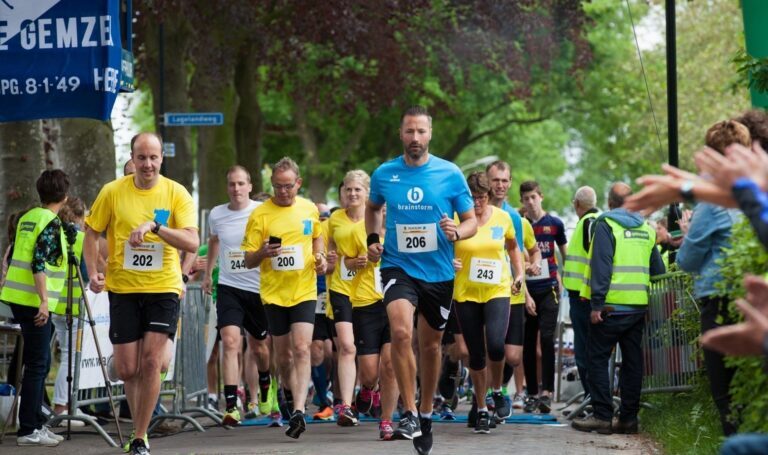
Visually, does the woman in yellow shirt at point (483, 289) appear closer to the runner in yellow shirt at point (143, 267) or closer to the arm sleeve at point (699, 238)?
the runner in yellow shirt at point (143, 267)

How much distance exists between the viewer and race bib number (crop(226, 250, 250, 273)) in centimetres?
1330

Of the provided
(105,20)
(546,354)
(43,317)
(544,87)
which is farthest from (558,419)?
(544,87)

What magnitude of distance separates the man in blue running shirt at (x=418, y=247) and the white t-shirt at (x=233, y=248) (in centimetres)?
316

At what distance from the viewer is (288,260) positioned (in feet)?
39.8

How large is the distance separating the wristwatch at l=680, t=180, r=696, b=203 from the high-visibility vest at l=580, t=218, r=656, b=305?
7120mm

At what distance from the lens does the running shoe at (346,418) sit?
1253 centimetres

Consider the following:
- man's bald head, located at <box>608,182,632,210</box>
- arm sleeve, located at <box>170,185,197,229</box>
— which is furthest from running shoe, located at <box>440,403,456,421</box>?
arm sleeve, located at <box>170,185,197,229</box>

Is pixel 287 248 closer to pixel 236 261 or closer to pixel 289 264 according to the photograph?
pixel 289 264

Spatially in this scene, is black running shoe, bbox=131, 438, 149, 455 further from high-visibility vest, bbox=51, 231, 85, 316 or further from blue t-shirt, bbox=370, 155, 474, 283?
high-visibility vest, bbox=51, 231, 85, 316

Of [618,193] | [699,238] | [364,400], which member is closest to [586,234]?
[618,193]

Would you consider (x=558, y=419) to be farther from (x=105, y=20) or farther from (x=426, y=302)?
(x=105, y=20)

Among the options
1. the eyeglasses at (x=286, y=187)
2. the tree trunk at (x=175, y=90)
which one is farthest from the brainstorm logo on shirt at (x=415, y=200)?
the tree trunk at (x=175, y=90)

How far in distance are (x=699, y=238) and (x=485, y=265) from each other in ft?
15.1

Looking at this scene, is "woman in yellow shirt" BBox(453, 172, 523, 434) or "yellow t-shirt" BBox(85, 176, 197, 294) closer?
"yellow t-shirt" BBox(85, 176, 197, 294)
